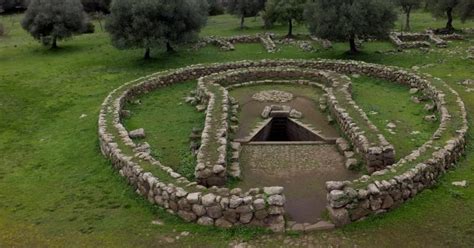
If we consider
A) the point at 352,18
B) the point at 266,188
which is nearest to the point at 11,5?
the point at 352,18

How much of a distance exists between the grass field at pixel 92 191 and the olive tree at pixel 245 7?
673 inches

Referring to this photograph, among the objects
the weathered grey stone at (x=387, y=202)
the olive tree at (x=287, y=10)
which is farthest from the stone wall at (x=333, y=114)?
the olive tree at (x=287, y=10)

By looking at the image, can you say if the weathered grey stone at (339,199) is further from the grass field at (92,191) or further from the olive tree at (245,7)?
the olive tree at (245,7)

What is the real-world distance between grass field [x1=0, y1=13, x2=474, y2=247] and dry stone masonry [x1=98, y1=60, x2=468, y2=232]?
1.10 feet

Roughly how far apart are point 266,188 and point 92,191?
19.3ft

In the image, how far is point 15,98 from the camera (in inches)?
1090

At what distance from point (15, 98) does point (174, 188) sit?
1729 centimetres

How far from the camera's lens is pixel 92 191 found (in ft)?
52.7

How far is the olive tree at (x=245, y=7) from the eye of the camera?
48.9m

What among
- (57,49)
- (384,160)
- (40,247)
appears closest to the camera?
(40,247)

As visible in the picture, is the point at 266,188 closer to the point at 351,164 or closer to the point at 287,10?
the point at 351,164

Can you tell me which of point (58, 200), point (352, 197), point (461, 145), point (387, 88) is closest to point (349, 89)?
point (387, 88)

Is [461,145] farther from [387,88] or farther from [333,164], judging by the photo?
[387,88]

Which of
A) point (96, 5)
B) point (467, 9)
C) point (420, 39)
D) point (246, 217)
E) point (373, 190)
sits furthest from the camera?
point (96, 5)
